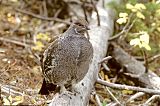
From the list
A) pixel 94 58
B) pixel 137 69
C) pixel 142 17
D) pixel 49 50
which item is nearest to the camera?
pixel 49 50

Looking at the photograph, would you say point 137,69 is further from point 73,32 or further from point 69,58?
point 69,58

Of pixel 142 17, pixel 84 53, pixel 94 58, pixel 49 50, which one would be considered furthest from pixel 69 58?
pixel 142 17

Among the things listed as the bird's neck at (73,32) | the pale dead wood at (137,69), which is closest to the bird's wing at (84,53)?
the bird's neck at (73,32)

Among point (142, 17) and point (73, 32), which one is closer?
A: point (73, 32)

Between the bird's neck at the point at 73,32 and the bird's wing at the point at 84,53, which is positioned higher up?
the bird's neck at the point at 73,32

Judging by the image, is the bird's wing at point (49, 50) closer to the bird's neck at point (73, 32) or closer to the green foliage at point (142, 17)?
the bird's neck at point (73, 32)
